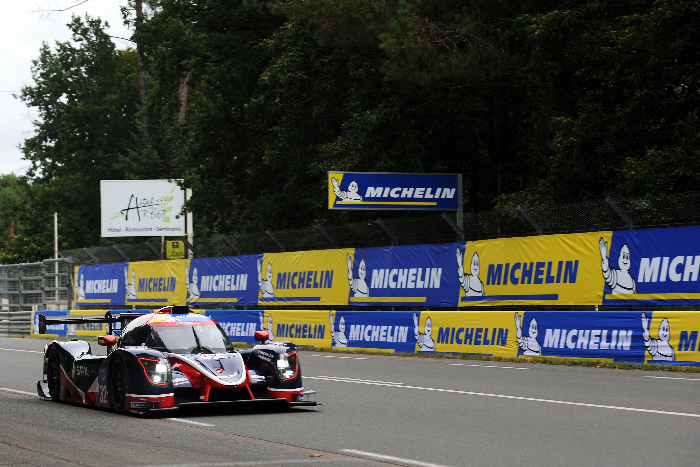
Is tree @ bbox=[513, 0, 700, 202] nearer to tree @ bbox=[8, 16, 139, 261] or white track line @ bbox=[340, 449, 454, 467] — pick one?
white track line @ bbox=[340, 449, 454, 467]

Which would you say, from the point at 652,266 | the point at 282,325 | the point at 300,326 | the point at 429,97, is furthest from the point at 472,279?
the point at 429,97

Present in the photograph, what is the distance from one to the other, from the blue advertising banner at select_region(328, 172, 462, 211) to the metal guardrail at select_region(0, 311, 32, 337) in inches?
715

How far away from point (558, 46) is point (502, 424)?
15.8 metres

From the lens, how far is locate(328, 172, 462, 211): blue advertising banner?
25062 mm

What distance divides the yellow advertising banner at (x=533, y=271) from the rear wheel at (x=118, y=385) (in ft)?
34.1

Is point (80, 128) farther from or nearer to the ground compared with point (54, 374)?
farther from the ground

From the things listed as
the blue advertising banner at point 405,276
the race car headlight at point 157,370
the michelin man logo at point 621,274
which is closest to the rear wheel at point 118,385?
the race car headlight at point 157,370

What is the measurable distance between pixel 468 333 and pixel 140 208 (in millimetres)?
40863

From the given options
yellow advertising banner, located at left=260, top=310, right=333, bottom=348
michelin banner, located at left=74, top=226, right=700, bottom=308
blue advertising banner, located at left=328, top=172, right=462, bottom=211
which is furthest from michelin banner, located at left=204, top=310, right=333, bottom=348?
blue advertising banner, located at left=328, top=172, right=462, bottom=211

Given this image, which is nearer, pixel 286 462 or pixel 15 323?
pixel 286 462

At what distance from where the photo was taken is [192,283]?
32.5 meters

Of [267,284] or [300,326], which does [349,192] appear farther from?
[267,284]

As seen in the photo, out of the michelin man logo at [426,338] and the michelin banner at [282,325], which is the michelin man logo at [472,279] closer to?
the michelin man logo at [426,338]

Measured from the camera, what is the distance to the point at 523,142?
30.8 metres
